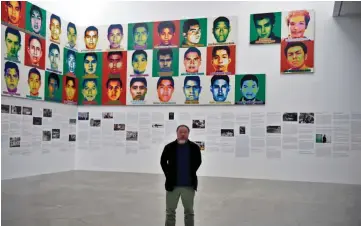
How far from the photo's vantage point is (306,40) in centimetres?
1495

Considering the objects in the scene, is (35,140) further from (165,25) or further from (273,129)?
(273,129)

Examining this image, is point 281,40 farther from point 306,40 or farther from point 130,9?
point 130,9

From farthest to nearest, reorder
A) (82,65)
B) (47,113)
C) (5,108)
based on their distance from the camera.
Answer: (82,65), (47,113), (5,108)

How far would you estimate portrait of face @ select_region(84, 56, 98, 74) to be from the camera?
1758 cm

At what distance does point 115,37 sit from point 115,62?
42.7 inches

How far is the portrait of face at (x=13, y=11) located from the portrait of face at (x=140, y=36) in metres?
4.85

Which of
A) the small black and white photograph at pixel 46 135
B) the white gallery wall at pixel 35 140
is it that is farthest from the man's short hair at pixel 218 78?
the small black and white photograph at pixel 46 135

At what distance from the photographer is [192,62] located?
16250 millimetres

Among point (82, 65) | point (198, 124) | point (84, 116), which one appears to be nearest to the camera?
point (198, 124)

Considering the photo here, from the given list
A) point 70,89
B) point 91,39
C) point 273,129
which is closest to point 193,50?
point 273,129

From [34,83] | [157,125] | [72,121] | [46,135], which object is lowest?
[46,135]

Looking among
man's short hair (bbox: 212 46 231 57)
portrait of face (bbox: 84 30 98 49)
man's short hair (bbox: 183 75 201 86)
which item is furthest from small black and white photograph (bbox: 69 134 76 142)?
man's short hair (bbox: 212 46 231 57)

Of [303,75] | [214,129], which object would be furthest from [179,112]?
[303,75]

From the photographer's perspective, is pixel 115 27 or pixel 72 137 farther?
pixel 115 27
